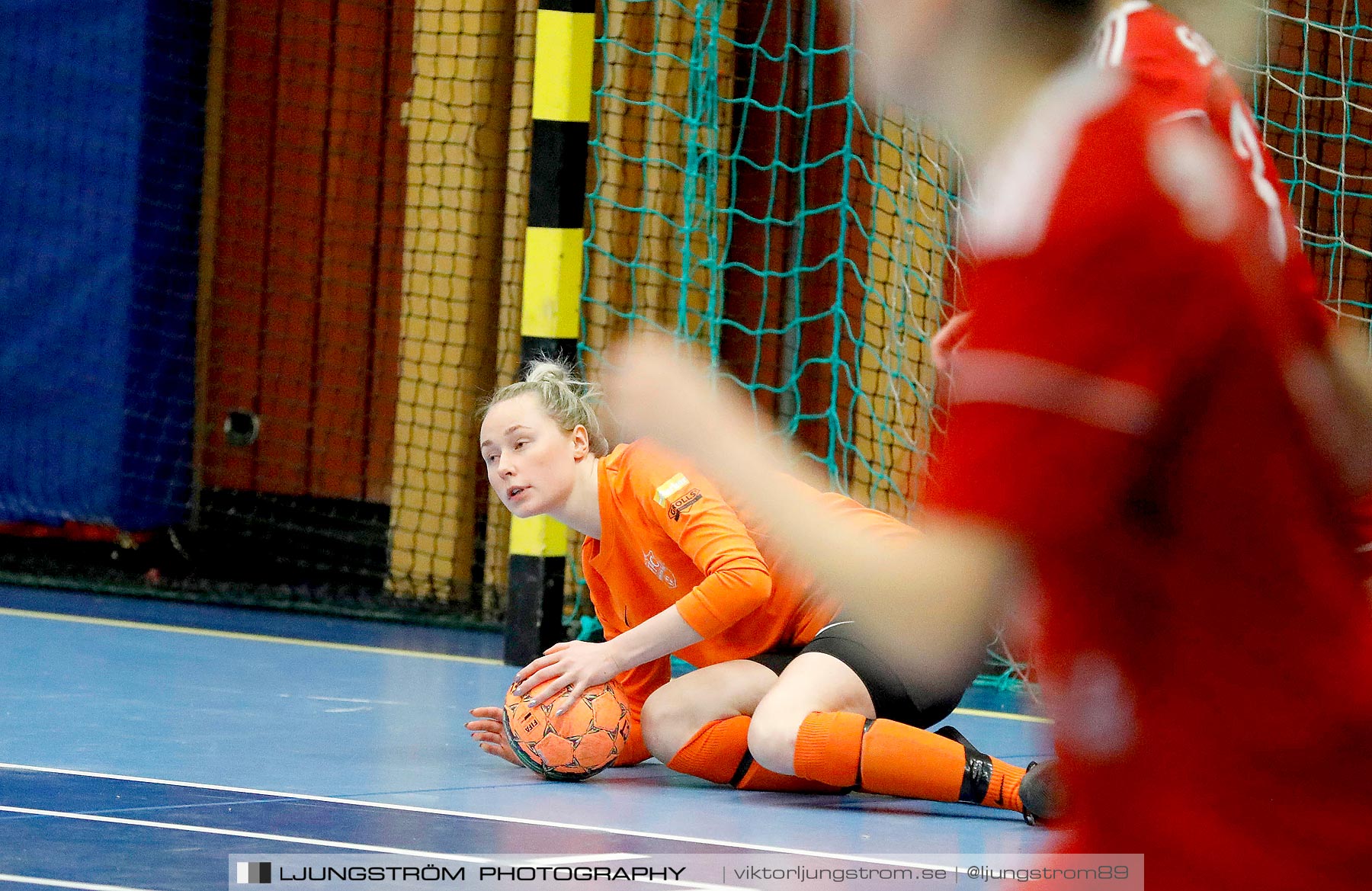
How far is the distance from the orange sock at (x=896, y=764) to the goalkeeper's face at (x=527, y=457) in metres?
0.66

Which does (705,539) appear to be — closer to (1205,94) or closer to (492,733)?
(492,733)

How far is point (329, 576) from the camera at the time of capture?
6359mm

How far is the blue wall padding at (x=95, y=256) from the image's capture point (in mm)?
6273

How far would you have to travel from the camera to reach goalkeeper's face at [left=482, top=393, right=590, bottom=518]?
3.33 meters

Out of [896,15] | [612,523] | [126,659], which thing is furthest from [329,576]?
[896,15]

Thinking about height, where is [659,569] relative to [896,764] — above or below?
above

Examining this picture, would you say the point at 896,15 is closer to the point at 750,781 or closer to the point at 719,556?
the point at 719,556

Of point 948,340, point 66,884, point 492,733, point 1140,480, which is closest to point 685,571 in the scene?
point 492,733

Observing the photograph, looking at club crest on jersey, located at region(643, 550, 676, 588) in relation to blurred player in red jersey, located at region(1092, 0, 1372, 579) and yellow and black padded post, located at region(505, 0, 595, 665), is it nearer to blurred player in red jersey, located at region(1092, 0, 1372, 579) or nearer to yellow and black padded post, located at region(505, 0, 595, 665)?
yellow and black padded post, located at region(505, 0, 595, 665)

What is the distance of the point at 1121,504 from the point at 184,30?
6.05m

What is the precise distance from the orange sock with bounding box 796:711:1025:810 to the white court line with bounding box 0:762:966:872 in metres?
0.40

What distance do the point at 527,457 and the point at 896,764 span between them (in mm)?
884

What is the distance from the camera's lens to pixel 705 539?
127 inches

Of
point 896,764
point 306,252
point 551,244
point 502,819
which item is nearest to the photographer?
point 502,819
